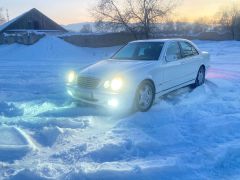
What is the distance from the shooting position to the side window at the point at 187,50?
8.21 meters

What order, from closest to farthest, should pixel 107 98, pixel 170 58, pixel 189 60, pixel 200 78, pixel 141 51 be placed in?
1. pixel 107 98
2. pixel 170 58
3. pixel 141 51
4. pixel 189 60
5. pixel 200 78

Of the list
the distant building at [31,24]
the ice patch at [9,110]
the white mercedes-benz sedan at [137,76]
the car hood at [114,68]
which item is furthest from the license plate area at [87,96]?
the distant building at [31,24]

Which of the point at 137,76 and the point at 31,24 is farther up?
the point at 31,24

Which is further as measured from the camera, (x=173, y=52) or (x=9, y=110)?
(x=173, y=52)

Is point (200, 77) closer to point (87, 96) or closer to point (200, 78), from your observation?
point (200, 78)

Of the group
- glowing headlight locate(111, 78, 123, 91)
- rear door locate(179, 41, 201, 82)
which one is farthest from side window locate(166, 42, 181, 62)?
glowing headlight locate(111, 78, 123, 91)

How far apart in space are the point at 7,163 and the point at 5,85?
22.4 feet

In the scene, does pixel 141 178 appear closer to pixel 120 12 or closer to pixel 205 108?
pixel 205 108

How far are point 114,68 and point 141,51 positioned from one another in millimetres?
1243

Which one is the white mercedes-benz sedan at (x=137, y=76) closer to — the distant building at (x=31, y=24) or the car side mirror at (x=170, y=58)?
the car side mirror at (x=170, y=58)

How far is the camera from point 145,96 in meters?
6.68

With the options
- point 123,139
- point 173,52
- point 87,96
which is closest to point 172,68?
point 173,52

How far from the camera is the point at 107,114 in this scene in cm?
652

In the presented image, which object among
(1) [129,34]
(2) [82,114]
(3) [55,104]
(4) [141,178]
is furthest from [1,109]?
(1) [129,34]
